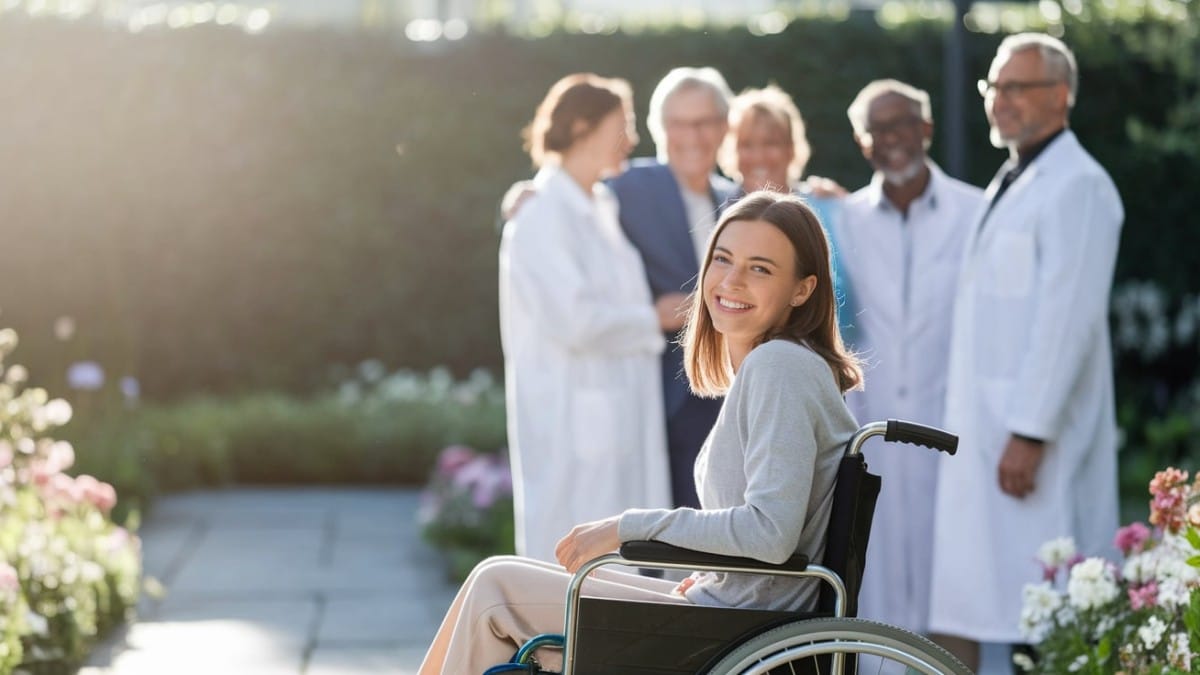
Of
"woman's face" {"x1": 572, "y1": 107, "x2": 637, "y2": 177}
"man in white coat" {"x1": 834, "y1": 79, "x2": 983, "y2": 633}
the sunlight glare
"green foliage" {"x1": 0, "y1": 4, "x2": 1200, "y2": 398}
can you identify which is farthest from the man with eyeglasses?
the sunlight glare

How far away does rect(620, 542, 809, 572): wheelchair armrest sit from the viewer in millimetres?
2877

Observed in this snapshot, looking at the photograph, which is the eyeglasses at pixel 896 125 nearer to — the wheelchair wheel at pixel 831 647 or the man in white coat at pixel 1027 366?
the man in white coat at pixel 1027 366

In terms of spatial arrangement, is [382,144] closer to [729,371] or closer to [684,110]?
[684,110]

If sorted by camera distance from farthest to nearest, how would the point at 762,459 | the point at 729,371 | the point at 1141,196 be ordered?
the point at 1141,196, the point at 729,371, the point at 762,459

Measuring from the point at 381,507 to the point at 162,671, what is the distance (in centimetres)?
334

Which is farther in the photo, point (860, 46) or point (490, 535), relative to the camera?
point (860, 46)

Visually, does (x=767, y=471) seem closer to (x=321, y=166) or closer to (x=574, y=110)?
(x=574, y=110)

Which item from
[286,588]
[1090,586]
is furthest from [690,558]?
[286,588]

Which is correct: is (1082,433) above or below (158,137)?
below

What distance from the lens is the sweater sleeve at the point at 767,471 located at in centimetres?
293

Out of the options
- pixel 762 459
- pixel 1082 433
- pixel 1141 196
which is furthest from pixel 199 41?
pixel 762 459

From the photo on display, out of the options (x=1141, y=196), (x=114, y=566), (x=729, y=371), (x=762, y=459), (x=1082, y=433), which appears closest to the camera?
(x=762, y=459)

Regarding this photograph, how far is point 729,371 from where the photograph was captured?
3.42 metres

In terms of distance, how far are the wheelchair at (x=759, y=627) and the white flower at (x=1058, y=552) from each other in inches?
53.9
